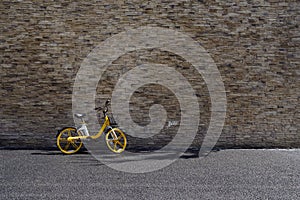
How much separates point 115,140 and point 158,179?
86.8 inches

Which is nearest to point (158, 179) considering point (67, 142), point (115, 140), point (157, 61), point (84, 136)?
point (115, 140)

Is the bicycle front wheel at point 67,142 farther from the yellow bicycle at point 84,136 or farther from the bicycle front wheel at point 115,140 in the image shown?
the bicycle front wheel at point 115,140

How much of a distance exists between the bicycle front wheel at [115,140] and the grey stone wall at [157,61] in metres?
0.56

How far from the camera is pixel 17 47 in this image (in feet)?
24.1

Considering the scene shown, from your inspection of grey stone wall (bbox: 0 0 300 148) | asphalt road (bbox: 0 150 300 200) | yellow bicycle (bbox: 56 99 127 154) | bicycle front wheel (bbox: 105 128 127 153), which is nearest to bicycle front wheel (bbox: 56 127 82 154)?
yellow bicycle (bbox: 56 99 127 154)

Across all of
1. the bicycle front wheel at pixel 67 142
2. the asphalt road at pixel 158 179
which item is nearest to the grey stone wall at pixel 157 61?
the bicycle front wheel at pixel 67 142

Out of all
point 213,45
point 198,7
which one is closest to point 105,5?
point 198,7

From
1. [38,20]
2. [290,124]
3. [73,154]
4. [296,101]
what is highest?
[38,20]

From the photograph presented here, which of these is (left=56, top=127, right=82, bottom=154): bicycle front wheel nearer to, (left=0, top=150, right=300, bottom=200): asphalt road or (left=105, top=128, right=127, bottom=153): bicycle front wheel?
(left=0, top=150, right=300, bottom=200): asphalt road

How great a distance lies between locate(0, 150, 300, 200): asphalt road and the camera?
401cm

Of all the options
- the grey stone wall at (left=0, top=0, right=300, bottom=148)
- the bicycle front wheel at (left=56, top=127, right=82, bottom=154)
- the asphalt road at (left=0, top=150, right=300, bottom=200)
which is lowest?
the bicycle front wheel at (left=56, top=127, right=82, bottom=154)

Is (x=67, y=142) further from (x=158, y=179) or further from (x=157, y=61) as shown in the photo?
(x=158, y=179)

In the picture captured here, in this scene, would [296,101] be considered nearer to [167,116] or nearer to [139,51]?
[167,116]

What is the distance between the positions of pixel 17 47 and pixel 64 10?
5.06ft
